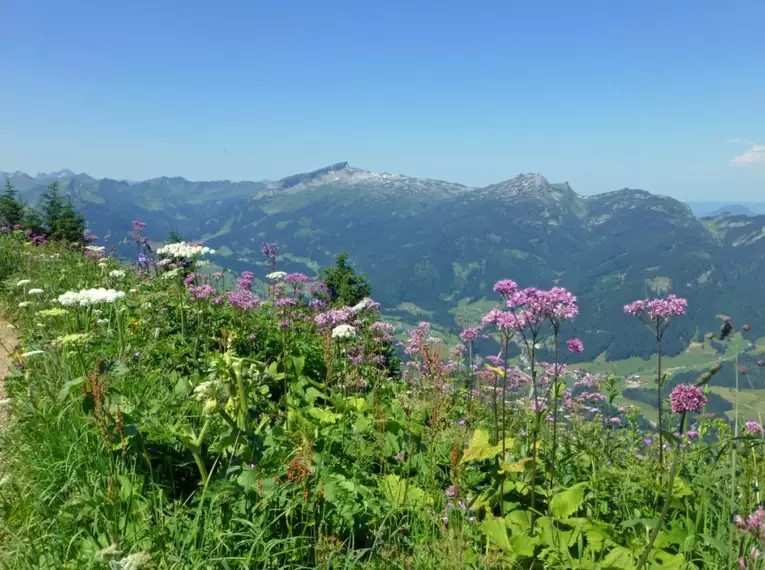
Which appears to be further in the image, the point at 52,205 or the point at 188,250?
the point at 52,205

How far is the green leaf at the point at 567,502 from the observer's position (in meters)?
3.57

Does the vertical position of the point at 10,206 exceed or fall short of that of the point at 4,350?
it exceeds it

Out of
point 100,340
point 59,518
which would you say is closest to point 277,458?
point 59,518

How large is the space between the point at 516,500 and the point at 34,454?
3895 millimetres

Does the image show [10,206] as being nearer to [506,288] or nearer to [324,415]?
[324,415]

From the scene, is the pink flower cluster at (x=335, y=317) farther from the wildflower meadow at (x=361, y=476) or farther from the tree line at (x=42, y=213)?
the tree line at (x=42, y=213)

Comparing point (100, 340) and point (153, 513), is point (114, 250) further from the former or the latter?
point (153, 513)

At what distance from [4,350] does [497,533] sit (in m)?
9.40

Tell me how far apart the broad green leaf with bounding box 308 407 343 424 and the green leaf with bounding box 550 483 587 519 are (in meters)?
2.43

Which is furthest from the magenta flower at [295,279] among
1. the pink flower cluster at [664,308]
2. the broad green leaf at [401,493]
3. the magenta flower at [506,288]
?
the pink flower cluster at [664,308]

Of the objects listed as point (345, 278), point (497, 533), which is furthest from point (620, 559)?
point (345, 278)

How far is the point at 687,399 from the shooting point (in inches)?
174

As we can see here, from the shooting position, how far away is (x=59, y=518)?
3.35 m

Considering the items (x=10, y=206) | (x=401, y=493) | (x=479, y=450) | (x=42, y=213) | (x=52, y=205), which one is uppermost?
(x=52, y=205)
